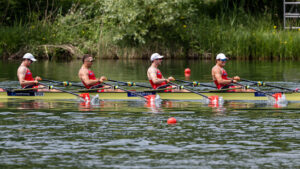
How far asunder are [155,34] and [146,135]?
27063 millimetres

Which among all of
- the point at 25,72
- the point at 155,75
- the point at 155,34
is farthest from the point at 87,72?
the point at 155,34

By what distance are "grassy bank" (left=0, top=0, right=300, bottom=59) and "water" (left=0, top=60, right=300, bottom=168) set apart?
19.2m

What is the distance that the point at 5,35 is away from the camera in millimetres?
42031

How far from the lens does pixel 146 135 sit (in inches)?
524

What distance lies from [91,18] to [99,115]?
3027 centimetres

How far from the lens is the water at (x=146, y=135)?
11055 mm

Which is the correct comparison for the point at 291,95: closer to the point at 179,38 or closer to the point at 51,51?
the point at 179,38

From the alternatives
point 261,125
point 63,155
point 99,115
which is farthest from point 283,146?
point 99,115

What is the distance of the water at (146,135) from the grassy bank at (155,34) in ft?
63.1

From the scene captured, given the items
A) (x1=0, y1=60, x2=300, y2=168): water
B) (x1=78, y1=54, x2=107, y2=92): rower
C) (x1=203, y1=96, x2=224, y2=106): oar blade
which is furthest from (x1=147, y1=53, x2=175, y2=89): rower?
(x1=78, y1=54, x2=107, y2=92): rower

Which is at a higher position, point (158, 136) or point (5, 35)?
point (5, 35)

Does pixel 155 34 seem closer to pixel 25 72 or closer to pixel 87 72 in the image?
pixel 87 72

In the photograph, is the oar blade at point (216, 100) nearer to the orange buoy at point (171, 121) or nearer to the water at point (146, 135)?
the water at point (146, 135)

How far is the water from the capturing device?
36.3 ft
